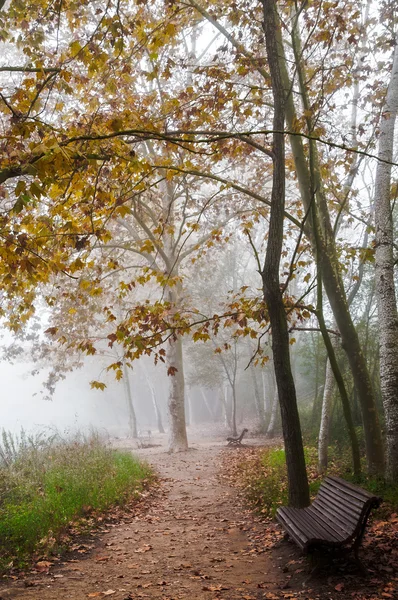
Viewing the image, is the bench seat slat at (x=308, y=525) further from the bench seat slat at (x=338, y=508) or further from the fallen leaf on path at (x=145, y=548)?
the fallen leaf on path at (x=145, y=548)

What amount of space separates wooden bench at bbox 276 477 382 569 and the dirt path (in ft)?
1.94

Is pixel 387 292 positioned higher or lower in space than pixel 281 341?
higher

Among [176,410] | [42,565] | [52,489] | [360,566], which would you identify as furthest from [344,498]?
[176,410]

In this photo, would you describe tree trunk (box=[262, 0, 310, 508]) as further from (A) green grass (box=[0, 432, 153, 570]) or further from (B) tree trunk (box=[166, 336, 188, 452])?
(B) tree trunk (box=[166, 336, 188, 452])

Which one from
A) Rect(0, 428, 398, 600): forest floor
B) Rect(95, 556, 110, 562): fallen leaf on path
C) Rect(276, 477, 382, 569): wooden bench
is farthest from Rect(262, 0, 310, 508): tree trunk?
Rect(95, 556, 110, 562): fallen leaf on path

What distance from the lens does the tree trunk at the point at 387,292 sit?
7.31 meters

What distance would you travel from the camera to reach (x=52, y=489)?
744 centimetres

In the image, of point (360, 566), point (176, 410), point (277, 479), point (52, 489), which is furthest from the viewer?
point (176, 410)

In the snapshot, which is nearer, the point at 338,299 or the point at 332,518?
the point at 332,518

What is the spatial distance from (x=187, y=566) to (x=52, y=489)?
281 centimetres

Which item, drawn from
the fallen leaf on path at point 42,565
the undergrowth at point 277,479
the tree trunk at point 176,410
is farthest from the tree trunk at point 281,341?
the tree trunk at point 176,410

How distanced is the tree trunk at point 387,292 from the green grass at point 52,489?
4.75 metres

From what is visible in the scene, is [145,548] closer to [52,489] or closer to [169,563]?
[169,563]

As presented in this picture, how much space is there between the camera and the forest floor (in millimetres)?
4590
